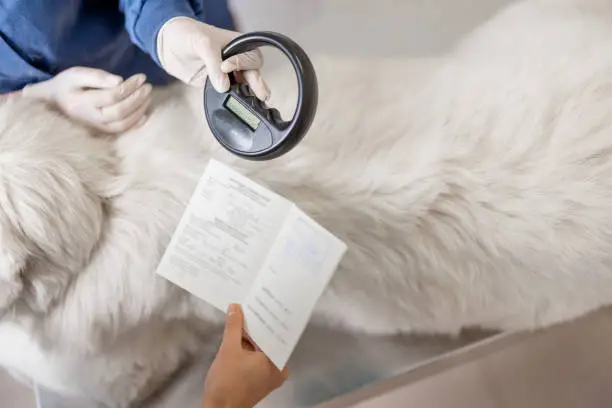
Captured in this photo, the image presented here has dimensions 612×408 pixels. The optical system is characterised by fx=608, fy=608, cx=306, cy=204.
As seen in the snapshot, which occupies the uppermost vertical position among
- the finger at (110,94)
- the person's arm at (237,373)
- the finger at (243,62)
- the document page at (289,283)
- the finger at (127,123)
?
the finger at (243,62)

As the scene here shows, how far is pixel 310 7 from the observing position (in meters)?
1.51

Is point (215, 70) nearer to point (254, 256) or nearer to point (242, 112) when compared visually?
point (242, 112)

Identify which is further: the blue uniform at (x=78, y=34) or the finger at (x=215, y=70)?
the blue uniform at (x=78, y=34)

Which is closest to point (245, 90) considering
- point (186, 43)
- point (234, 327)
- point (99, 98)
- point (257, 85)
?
point (257, 85)

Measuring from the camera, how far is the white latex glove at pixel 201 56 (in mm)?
769

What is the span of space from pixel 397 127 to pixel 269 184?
7.8 inches

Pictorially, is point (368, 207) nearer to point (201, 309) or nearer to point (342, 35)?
point (201, 309)

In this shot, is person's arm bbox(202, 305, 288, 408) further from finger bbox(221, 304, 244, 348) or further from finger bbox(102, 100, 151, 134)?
finger bbox(102, 100, 151, 134)

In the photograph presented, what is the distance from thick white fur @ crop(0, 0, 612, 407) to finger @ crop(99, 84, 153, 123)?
30mm

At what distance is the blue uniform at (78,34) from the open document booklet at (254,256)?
275 mm

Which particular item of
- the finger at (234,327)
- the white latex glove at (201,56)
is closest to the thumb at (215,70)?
the white latex glove at (201,56)

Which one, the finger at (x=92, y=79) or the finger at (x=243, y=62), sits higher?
the finger at (x=243, y=62)

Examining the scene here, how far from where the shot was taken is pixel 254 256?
2.82 feet

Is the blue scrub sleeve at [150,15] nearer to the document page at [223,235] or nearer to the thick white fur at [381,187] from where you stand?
the thick white fur at [381,187]
